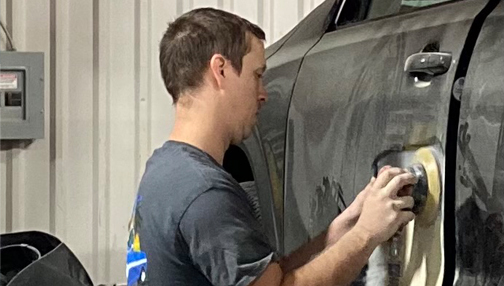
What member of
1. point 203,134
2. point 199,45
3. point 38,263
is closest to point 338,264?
point 203,134

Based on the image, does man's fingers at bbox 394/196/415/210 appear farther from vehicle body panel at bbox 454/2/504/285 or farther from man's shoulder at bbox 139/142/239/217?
man's shoulder at bbox 139/142/239/217

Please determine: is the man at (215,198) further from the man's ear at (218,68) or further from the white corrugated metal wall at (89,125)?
the white corrugated metal wall at (89,125)

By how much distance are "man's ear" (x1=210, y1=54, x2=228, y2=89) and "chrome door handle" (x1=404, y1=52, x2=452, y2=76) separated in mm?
405

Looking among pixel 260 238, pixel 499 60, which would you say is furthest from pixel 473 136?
pixel 260 238

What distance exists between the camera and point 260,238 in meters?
1.80

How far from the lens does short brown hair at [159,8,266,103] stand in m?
1.97

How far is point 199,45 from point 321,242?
1.86ft

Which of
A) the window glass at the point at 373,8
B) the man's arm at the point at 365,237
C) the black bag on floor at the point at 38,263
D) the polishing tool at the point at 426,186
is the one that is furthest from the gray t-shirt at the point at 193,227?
the black bag on floor at the point at 38,263

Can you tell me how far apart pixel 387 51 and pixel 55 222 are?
2.79 metres

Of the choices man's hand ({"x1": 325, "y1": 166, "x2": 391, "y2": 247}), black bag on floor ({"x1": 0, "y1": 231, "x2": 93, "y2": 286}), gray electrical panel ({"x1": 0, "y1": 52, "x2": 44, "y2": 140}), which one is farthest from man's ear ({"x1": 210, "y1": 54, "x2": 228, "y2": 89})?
gray electrical panel ({"x1": 0, "y1": 52, "x2": 44, "y2": 140})

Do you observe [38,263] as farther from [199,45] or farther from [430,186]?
[430,186]

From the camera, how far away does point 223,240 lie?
5.72 feet

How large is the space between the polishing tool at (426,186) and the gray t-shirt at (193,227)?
1.09 ft

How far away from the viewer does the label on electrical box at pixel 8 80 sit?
14.0 ft
